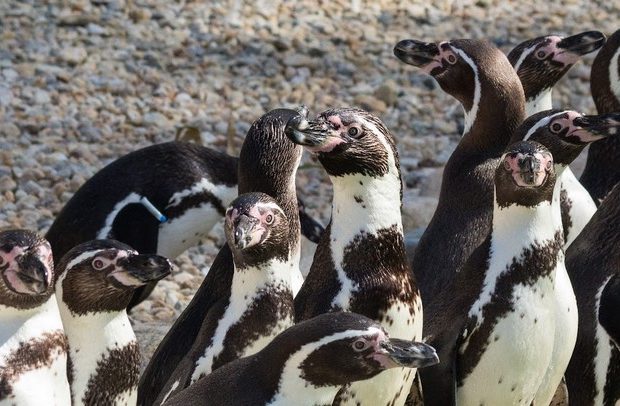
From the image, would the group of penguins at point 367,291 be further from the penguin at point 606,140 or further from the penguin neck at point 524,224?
the penguin at point 606,140

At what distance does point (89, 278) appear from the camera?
5.32 metres

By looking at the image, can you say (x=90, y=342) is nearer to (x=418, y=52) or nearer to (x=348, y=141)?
(x=348, y=141)

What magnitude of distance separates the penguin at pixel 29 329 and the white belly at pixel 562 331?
1656mm

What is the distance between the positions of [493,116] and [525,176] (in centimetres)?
112

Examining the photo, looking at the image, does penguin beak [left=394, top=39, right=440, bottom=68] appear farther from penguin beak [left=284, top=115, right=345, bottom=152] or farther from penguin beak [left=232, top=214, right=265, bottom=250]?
penguin beak [left=232, top=214, right=265, bottom=250]

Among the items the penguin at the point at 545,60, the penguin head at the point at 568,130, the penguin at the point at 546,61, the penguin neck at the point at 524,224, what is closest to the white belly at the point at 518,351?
the penguin neck at the point at 524,224

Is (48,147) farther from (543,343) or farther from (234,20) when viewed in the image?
(543,343)

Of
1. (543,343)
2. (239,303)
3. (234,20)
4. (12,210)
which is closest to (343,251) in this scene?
(239,303)

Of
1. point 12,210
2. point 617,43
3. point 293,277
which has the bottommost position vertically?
point 12,210

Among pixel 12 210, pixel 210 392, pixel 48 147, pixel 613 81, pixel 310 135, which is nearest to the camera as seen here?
pixel 210 392

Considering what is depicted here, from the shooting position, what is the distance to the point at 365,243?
5258mm

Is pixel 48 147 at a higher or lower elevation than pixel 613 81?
lower

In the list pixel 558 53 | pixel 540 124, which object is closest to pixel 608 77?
pixel 558 53

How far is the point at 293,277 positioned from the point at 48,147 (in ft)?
12.6
